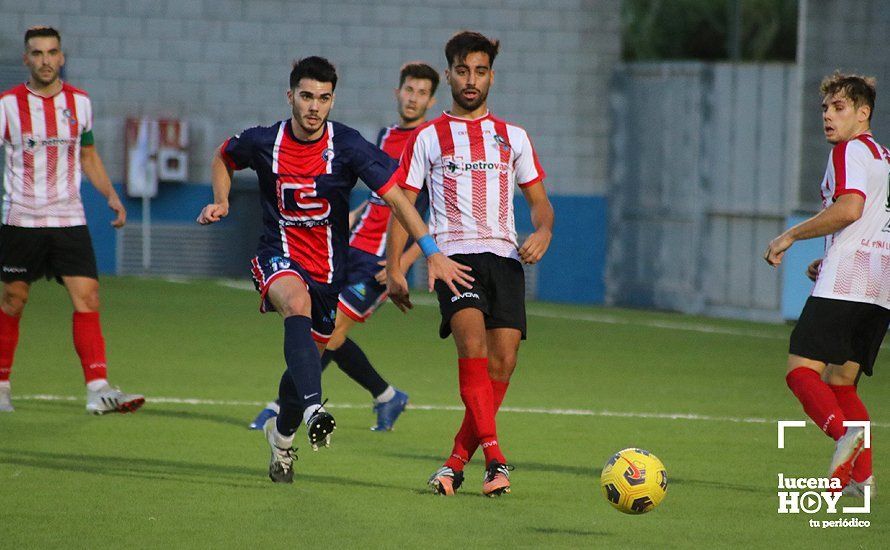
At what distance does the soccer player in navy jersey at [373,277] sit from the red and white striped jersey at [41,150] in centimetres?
173

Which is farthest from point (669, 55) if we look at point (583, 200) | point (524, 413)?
point (524, 413)

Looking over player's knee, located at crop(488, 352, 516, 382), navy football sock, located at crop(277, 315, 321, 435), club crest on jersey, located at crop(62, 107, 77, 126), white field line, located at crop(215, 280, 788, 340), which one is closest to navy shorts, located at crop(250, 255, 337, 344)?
navy football sock, located at crop(277, 315, 321, 435)

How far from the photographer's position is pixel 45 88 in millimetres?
9602

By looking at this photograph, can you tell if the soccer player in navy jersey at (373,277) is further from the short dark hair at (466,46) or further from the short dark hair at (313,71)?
the short dark hair at (466,46)

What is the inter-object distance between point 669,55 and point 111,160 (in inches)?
1066

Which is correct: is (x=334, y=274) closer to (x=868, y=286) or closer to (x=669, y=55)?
(x=868, y=286)

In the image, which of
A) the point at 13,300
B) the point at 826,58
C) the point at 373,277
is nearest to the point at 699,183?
the point at 826,58

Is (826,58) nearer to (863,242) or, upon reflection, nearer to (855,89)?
(855,89)

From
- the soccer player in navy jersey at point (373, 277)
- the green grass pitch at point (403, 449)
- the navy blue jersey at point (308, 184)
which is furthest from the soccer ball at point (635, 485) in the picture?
the soccer player in navy jersey at point (373, 277)

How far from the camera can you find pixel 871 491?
700 centimetres

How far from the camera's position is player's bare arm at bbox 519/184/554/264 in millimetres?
7016

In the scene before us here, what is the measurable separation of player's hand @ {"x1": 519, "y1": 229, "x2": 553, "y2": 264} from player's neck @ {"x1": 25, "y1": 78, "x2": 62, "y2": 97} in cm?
381

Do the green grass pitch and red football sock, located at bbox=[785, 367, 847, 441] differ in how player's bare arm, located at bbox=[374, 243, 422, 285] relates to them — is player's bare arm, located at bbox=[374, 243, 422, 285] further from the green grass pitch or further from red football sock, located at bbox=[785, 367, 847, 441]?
red football sock, located at bbox=[785, 367, 847, 441]

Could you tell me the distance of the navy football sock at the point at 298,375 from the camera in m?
6.92
